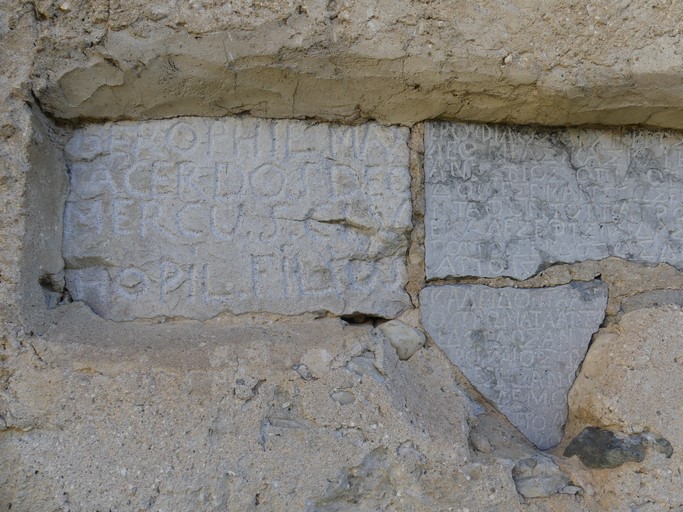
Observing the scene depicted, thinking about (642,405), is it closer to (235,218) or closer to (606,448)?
(606,448)

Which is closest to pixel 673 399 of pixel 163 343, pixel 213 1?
pixel 163 343

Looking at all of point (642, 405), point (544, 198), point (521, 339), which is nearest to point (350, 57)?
point (544, 198)

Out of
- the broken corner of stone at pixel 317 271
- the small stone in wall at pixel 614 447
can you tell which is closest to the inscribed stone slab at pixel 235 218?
the broken corner of stone at pixel 317 271

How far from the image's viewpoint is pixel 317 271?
6.80ft

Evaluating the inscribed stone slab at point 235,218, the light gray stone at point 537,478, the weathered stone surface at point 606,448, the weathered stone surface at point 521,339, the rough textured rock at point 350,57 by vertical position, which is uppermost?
the rough textured rock at point 350,57

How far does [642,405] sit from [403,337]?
2.38ft

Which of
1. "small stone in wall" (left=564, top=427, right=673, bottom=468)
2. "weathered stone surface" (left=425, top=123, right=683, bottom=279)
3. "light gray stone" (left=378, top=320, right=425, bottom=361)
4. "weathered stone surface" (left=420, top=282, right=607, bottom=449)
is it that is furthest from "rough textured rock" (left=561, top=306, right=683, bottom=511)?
"light gray stone" (left=378, top=320, right=425, bottom=361)

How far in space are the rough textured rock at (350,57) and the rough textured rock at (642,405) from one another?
730mm

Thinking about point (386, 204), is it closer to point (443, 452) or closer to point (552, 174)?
point (552, 174)

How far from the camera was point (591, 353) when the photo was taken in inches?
83.0

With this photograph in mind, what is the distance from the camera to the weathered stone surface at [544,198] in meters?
2.18

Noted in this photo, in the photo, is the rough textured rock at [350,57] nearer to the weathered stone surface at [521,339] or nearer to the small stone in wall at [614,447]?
the weathered stone surface at [521,339]

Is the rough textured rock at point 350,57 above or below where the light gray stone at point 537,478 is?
above

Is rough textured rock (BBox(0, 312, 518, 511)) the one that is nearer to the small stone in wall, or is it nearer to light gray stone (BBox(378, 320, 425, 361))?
light gray stone (BBox(378, 320, 425, 361))
